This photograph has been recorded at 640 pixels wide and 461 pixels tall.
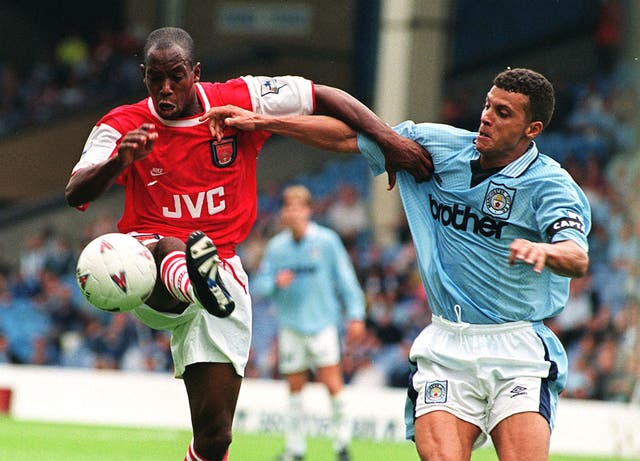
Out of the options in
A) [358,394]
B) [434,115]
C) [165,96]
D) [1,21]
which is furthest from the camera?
[1,21]

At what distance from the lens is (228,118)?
18.6 feet

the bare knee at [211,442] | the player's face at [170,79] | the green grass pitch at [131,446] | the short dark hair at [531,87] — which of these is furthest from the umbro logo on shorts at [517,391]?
the green grass pitch at [131,446]

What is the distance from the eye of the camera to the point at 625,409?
40.7 ft

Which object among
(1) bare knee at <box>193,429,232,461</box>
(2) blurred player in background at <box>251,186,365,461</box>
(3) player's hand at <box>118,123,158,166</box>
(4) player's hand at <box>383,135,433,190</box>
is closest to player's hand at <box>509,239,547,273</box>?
(4) player's hand at <box>383,135,433,190</box>

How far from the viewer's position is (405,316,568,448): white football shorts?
5.16 metres

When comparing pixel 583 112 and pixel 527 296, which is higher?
pixel 527 296

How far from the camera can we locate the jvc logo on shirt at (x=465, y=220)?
5.32 m

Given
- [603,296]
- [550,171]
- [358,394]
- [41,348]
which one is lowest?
[41,348]

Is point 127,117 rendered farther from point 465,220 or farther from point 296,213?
point 296,213

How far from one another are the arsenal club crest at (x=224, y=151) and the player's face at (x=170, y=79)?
0.78 feet

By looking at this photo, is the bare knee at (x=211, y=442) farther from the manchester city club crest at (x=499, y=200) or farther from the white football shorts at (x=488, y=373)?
the manchester city club crest at (x=499, y=200)

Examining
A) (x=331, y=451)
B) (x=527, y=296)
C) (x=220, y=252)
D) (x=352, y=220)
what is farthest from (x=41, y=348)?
(x=527, y=296)

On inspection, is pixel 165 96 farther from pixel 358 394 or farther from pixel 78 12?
pixel 78 12

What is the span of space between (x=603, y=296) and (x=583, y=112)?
4.51 metres
